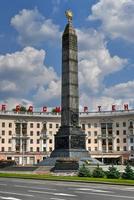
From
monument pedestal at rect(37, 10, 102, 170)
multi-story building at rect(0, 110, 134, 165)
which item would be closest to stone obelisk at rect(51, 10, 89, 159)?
monument pedestal at rect(37, 10, 102, 170)

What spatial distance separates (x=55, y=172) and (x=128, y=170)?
467 inches

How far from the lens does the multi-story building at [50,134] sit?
99200 mm

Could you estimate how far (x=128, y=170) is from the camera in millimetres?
31156

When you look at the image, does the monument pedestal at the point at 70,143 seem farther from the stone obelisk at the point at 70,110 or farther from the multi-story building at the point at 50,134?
the multi-story building at the point at 50,134

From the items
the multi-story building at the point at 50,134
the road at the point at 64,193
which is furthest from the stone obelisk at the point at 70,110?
the multi-story building at the point at 50,134

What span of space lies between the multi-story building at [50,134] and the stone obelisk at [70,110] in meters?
50.8

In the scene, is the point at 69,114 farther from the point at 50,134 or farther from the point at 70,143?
the point at 50,134

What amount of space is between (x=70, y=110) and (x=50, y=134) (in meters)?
55.9

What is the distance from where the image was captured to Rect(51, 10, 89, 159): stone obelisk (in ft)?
157

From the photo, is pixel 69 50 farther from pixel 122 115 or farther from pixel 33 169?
pixel 122 115

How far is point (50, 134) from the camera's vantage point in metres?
104

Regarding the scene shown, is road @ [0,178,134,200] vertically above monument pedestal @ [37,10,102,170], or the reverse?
monument pedestal @ [37,10,102,170]

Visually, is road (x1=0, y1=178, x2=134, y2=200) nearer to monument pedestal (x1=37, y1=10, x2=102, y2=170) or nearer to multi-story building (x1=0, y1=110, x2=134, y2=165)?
monument pedestal (x1=37, y1=10, x2=102, y2=170)

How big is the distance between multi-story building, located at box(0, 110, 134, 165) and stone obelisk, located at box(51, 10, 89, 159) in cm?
5077
